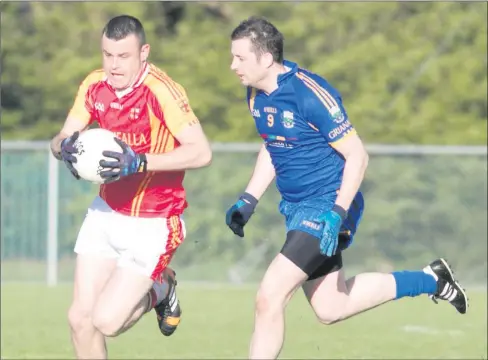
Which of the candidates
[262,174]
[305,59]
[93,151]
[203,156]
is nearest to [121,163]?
[93,151]

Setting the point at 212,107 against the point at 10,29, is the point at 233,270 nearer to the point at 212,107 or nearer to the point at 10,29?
the point at 212,107

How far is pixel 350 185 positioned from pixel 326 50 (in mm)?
12693

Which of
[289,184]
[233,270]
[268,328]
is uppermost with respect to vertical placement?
[289,184]

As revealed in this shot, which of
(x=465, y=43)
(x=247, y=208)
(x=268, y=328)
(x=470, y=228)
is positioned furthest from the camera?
(x=465, y=43)

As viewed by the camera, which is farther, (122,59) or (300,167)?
(300,167)

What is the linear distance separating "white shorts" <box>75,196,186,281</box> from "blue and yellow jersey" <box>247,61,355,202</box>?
30.8 inches

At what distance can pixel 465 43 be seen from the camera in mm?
19422

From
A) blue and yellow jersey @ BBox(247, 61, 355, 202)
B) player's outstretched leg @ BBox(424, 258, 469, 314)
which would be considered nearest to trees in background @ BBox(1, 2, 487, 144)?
player's outstretched leg @ BBox(424, 258, 469, 314)

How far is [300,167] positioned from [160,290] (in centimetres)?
127

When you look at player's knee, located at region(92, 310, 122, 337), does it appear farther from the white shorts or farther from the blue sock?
the blue sock

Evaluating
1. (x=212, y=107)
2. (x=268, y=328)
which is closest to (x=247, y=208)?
(x=268, y=328)

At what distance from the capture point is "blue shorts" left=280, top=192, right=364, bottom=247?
26.1 ft

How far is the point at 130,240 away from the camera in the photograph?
7.97 m

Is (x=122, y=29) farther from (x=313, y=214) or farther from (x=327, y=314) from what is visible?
(x=327, y=314)
